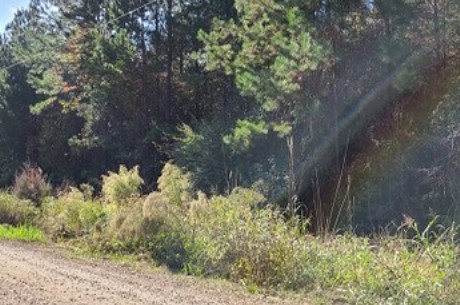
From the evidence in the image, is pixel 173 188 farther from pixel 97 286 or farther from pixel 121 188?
pixel 97 286

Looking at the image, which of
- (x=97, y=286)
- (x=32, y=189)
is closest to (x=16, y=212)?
(x=32, y=189)

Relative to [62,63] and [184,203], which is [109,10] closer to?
[62,63]

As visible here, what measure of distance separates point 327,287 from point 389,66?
30.4 feet

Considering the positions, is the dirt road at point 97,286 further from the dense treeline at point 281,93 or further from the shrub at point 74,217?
the dense treeline at point 281,93

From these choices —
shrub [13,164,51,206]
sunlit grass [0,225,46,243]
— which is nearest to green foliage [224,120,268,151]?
shrub [13,164,51,206]

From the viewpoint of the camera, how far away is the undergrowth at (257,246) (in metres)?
7.09

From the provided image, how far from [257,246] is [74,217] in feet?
18.5

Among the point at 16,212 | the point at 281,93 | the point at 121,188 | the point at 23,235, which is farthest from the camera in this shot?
the point at 281,93

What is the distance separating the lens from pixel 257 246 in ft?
27.2

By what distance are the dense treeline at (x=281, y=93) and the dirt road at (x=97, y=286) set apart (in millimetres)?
2766

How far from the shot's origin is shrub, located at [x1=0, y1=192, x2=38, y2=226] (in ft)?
49.4

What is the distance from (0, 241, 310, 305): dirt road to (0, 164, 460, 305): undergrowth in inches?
25.7

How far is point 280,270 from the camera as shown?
26.3 ft

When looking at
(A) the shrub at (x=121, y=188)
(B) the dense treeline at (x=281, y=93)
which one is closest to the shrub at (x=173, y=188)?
(A) the shrub at (x=121, y=188)
